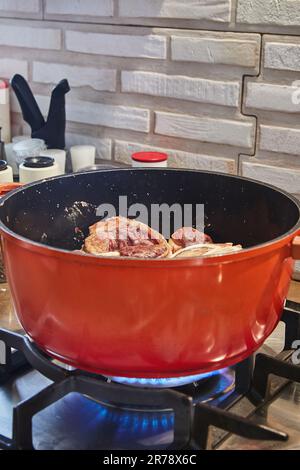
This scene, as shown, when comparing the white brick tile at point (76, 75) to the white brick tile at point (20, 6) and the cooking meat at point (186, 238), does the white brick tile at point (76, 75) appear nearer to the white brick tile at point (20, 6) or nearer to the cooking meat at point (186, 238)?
the white brick tile at point (20, 6)

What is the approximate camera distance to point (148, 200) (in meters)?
1.09

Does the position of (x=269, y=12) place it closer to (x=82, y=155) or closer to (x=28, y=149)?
(x=82, y=155)

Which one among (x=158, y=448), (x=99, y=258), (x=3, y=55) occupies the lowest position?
(x=158, y=448)

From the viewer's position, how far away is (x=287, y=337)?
980 millimetres

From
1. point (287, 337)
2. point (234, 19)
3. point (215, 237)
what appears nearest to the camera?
point (287, 337)

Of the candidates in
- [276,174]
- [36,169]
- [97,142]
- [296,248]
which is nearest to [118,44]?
[97,142]

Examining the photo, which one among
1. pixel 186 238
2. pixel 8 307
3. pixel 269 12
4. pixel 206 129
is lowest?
pixel 8 307

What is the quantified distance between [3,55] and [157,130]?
1.71 feet

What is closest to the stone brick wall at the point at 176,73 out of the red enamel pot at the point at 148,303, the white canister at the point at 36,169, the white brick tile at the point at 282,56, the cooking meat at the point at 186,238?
the white brick tile at the point at 282,56

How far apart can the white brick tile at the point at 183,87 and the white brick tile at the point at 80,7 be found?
0.15 meters

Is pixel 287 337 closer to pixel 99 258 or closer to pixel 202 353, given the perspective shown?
pixel 202 353

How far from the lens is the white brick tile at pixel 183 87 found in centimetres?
134

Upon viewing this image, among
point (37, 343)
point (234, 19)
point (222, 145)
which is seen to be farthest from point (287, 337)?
point (234, 19)

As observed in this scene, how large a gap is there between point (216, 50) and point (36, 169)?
44 cm
